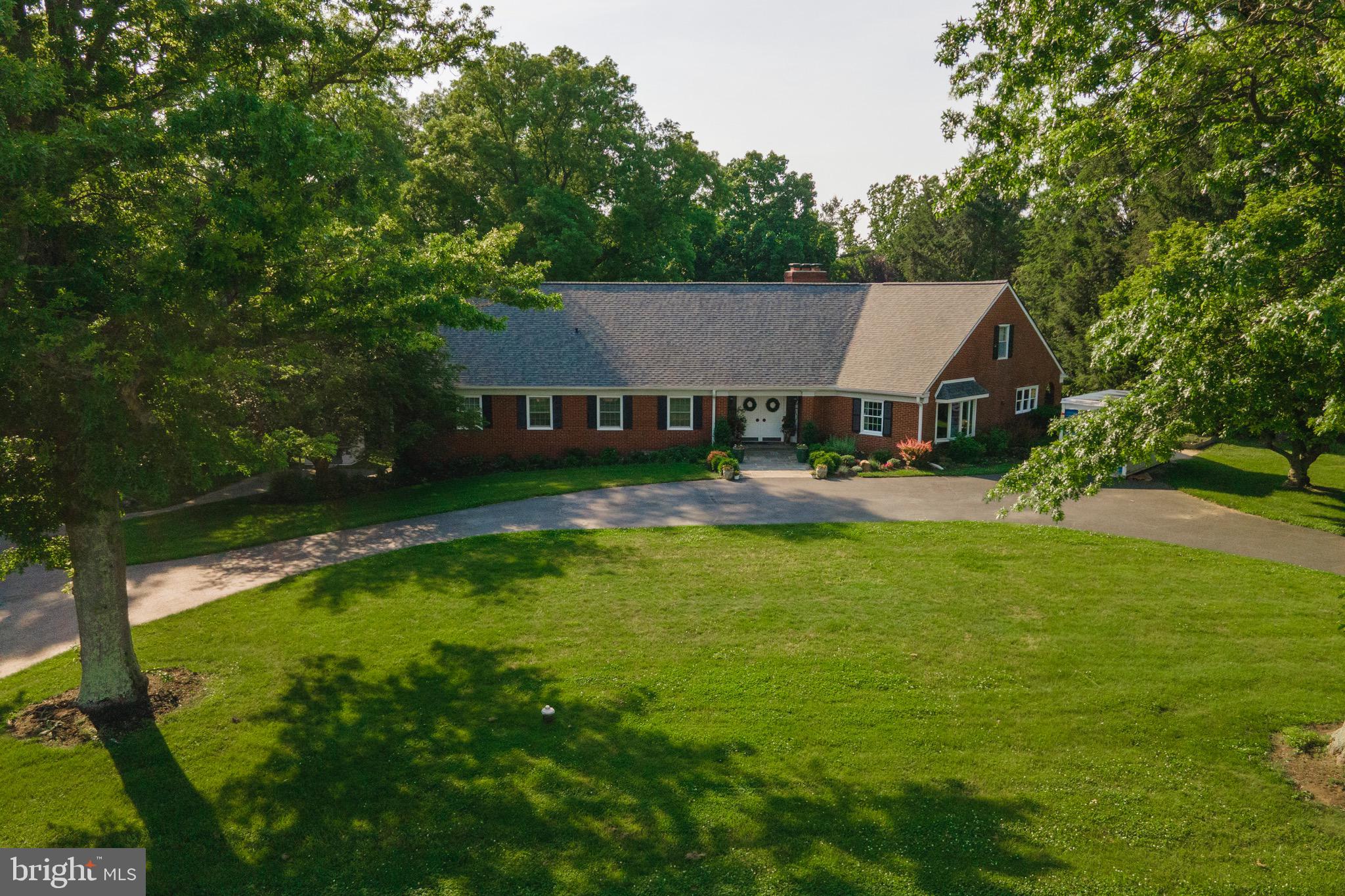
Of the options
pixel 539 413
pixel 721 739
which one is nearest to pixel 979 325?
pixel 539 413

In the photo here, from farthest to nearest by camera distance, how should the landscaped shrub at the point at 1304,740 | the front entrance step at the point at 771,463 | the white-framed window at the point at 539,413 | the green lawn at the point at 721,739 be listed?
the white-framed window at the point at 539,413
the front entrance step at the point at 771,463
the landscaped shrub at the point at 1304,740
the green lawn at the point at 721,739

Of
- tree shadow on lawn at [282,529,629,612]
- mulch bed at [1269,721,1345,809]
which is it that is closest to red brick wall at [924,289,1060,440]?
tree shadow on lawn at [282,529,629,612]

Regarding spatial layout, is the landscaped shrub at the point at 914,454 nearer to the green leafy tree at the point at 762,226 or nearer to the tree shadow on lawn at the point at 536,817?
the tree shadow on lawn at the point at 536,817

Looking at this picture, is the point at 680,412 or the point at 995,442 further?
the point at 680,412

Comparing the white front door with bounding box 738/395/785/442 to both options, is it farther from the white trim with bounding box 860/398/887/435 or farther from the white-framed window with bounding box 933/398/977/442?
the white-framed window with bounding box 933/398/977/442

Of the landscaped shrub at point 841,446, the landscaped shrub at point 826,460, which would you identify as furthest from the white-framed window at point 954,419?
the landscaped shrub at point 826,460

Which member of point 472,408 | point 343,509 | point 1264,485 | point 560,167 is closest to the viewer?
point 343,509

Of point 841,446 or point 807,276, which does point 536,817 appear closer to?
point 841,446
